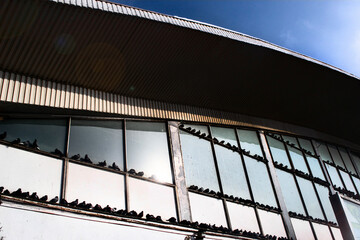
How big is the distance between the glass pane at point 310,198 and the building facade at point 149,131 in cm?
6

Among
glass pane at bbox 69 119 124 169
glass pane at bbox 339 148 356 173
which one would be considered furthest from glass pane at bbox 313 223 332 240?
glass pane at bbox 69 119 124 169

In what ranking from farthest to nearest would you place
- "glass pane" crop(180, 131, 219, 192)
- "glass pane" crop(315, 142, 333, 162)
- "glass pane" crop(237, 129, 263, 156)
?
"glass pane" crop(315, 142, 333, 162)
"glass pane" crop(237, 129, 263, 156)
"glass pane" crop(180, 131, 219, 192)

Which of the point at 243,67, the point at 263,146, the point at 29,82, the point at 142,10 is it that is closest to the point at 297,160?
the point at 263,146

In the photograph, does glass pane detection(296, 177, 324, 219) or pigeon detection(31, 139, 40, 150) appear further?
glass pane detection(296, 177, 324, 219)

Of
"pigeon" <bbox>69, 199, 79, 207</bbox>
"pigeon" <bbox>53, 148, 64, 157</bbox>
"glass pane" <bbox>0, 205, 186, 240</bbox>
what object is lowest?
"glass pane" <bbox>0, 205, 186, 240</bbox>

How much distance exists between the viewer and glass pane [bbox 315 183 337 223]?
45.4ft

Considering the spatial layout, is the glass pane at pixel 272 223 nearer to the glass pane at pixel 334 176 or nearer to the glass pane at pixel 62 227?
the glass pane at pixel 62 227

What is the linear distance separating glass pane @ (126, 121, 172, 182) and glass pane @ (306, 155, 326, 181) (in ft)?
24.9

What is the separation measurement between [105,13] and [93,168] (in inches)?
146

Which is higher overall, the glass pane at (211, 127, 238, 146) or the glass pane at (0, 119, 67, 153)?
the glass pane at (211, 127, 238, 146)

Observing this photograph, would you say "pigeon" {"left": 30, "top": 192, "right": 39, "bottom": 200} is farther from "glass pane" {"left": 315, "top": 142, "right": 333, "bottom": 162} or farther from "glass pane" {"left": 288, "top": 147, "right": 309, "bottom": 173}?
"glass pane" {"left": 315, "top": 142, "right": 333, "bottom": 162}

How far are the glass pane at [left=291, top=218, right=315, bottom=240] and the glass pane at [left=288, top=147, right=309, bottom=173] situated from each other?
8.35 feet

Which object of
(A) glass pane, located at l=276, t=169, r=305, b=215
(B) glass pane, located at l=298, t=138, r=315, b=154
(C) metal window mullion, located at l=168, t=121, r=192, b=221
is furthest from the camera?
(B) glass pane, located at l=298, t=138, r=315, b=154

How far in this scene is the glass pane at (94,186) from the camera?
24.9ft
